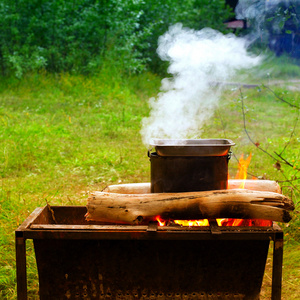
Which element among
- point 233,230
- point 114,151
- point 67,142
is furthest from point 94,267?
point 67,142

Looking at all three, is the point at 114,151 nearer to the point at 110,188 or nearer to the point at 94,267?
the point at 110,188

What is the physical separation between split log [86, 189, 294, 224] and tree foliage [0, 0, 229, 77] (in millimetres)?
8953

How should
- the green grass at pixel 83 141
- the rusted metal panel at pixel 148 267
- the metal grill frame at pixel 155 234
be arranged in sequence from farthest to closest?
the green grass at pixel 83 141, the rusted metal panel at pixel 148 267, the metal grill frame at pixel 155 234

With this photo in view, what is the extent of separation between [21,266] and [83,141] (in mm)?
5029

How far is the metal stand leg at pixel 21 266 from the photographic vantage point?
8.18 feet

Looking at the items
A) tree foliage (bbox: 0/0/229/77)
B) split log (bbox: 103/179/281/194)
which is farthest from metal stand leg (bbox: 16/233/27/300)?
tree foliage (bbox: 0/0/229/77)

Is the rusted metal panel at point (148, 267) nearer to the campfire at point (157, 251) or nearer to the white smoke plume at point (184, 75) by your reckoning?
the campfire at point (157, 251)

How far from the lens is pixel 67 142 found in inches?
290

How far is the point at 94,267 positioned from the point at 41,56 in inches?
385

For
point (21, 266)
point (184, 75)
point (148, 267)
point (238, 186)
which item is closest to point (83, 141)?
point (184, 75)

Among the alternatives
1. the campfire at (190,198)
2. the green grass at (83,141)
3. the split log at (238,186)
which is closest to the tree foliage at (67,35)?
the green grass at (83,141)

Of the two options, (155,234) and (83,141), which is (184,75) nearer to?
(155,234)

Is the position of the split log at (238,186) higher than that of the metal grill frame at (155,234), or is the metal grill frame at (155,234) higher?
the split log at (238,186)

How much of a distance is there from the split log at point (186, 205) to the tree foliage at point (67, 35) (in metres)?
8.95
